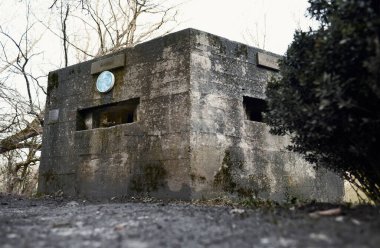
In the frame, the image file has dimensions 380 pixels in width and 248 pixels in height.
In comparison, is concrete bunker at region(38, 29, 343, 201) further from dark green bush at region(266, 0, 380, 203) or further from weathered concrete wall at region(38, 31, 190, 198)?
dark green bush at region(266, 0, 380, 203)

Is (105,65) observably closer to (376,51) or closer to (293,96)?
(293,96)

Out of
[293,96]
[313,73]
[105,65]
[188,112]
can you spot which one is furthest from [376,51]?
[105,65]

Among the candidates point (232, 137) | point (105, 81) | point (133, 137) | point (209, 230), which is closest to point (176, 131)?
Answer: point (133, 137)

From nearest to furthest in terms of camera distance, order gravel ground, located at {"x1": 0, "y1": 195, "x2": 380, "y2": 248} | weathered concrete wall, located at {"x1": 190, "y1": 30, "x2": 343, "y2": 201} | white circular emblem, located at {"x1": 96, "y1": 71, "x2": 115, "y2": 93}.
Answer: gravel ground, located at {"x1": 0, "y1": 195, "x2": 380, "y2": 248}
weathered concrete wall, located at {"x1": 190, "y1": 30, "x2": 343, "y2": 201}
white circular emblem, located at {"x1": 96, "y1": 71, "x2": 115, "y2": 93}

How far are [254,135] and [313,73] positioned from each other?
3359 mm

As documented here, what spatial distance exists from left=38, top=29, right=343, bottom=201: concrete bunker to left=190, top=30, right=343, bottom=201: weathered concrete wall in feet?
0.06

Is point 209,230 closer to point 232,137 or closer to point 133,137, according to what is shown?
point 232,137

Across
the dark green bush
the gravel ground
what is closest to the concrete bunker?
the dark green bush

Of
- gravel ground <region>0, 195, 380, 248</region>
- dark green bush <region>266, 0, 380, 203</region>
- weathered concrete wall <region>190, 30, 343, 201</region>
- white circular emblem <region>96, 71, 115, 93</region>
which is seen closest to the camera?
gravel ground <region>0, 195, 380, 248</region>

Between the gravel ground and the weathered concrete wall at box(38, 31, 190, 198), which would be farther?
the weathered concrete wall at box(38, 31, 190, 198)

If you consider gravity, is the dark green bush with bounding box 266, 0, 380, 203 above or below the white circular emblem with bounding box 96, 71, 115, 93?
below

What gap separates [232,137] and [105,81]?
2973 mm

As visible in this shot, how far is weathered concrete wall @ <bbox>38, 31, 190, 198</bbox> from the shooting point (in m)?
6.31

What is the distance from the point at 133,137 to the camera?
6.78 metres
